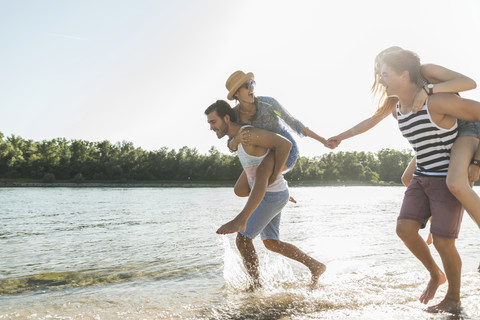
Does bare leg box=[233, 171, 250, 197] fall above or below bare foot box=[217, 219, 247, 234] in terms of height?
above

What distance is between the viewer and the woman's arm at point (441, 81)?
337cm

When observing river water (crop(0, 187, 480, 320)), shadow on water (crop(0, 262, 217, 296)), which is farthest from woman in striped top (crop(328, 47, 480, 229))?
shadow on water (crop(0, 262, 217, 296))

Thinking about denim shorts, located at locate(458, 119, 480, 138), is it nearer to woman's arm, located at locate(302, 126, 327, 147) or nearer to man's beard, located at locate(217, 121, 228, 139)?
woman's arm, located at locate(302, 126, 327, 147)

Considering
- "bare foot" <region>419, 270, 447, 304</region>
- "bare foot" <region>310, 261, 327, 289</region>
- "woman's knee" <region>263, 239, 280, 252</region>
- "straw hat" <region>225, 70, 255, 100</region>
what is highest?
"straw hat" <region>225, 70, 255, 100</region>

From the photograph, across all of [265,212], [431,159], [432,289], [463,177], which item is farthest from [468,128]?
[265,212]

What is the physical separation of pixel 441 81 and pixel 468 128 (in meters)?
0.52

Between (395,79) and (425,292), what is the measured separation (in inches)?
88.9

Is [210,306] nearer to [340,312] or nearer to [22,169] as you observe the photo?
[340,312]

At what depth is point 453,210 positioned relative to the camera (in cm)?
364

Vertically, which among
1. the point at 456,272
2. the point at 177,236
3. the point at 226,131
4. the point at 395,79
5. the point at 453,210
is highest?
the point at 395,79

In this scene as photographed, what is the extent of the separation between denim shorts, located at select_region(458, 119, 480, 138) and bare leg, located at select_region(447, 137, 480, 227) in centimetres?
9

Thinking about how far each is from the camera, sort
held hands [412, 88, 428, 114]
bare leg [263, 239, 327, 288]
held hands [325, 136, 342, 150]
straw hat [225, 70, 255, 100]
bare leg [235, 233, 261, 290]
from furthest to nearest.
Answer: held hands [325, 136, 342, 150]
bare leg [263, 239, 327, 288]
bare leg [235, 233, 261, 290]
straw hat [225, 70, 255, 100]
held hands [412, 88, 428, 114]

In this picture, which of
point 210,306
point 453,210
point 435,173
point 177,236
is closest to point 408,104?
point 435,173

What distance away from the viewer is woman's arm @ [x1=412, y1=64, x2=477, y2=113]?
337 cm
